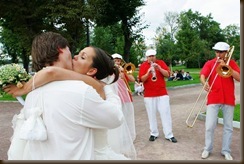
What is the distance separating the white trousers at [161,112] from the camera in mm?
6878

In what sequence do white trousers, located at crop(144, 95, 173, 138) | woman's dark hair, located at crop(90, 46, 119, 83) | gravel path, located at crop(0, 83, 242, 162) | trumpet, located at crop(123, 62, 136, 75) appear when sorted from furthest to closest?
1. trumpet, located at crop(123, 62, 136, 75)
2. white trousers, located at crop(144, 95, 173, 138)
3. gravel path, located at crop(0, 83, 242, 162)
4. woman's dark hair, located at crop(90, 46, 119, 83)

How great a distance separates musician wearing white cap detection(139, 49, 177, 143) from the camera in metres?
6.96

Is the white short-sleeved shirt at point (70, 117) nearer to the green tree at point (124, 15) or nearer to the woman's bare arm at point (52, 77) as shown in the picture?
the woman's bare arm at point (52, 77)

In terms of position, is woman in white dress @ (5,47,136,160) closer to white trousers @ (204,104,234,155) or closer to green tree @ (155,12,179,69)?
white trousers @ (204,104,234,155)

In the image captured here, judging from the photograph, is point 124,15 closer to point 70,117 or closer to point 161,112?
point 161,112

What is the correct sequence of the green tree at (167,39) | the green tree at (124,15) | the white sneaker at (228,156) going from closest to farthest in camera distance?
the white sneaker at (228,156)
the green tree at (124,15)
the green tree at (167,39)

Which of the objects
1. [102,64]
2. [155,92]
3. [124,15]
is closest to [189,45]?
[124,15]

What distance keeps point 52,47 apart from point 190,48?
133ft

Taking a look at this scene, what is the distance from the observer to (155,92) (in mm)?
7051

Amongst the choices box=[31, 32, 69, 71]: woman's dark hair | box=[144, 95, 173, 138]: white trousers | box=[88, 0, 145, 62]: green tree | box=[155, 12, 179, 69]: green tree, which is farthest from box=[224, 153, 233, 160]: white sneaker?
box=[155, 12, 179, 69]: green tree

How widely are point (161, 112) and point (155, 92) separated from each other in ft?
1.53

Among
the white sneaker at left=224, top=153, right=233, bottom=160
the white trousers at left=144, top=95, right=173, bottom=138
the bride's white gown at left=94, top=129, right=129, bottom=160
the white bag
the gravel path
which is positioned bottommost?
the gravel path

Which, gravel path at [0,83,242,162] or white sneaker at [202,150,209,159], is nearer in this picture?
white sneaker at [202,150,209,159]

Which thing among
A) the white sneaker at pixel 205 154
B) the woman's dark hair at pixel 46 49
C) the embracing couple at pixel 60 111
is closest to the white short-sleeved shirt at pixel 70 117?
the embracing couple at pixel 60 111
